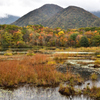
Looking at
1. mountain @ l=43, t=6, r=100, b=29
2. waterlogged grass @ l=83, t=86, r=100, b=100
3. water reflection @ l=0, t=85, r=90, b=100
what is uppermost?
mountain @ l=43, t=6, r=100, b=29

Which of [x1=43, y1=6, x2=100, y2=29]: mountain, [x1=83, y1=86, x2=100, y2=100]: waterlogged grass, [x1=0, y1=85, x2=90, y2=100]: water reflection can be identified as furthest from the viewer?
[x1=43, y1=6, x2=100, y2=29]: mountain

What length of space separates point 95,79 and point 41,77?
493 centimetres

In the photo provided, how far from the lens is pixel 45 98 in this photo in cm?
828

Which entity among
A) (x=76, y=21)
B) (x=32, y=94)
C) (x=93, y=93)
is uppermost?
(x=76, y=21)

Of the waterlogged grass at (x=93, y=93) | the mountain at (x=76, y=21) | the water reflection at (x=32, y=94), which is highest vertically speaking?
the mountain at (x=76, y=21)

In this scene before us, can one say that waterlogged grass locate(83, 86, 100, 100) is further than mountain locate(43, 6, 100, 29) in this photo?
No

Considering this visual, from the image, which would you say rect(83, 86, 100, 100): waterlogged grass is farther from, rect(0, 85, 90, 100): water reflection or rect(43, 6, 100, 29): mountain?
rect(43, 6, 100, 29): mountain

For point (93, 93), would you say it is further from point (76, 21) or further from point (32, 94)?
point (76, 21)

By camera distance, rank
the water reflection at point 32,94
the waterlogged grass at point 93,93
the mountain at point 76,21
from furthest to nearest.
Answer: the mountain at point 76,21
the water reflection at point 32,94
the waterlogged grass at point 93,93

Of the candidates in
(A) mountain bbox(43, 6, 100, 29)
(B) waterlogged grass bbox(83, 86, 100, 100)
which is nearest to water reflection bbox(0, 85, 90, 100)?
(B) waterlogged grass bbox(83, 86, 100, 100)

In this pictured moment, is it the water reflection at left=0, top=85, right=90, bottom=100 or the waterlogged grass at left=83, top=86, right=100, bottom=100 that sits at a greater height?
the waterlogged grass at left=83, top=86, right=100, bottom=100

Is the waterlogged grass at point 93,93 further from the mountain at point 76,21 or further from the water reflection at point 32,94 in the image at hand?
the mountain at point 76,21

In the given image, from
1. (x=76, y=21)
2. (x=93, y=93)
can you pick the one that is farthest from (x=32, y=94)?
(x=76, y=21)

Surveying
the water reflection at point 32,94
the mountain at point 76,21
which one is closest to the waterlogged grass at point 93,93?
the water reflection at point 32,94
